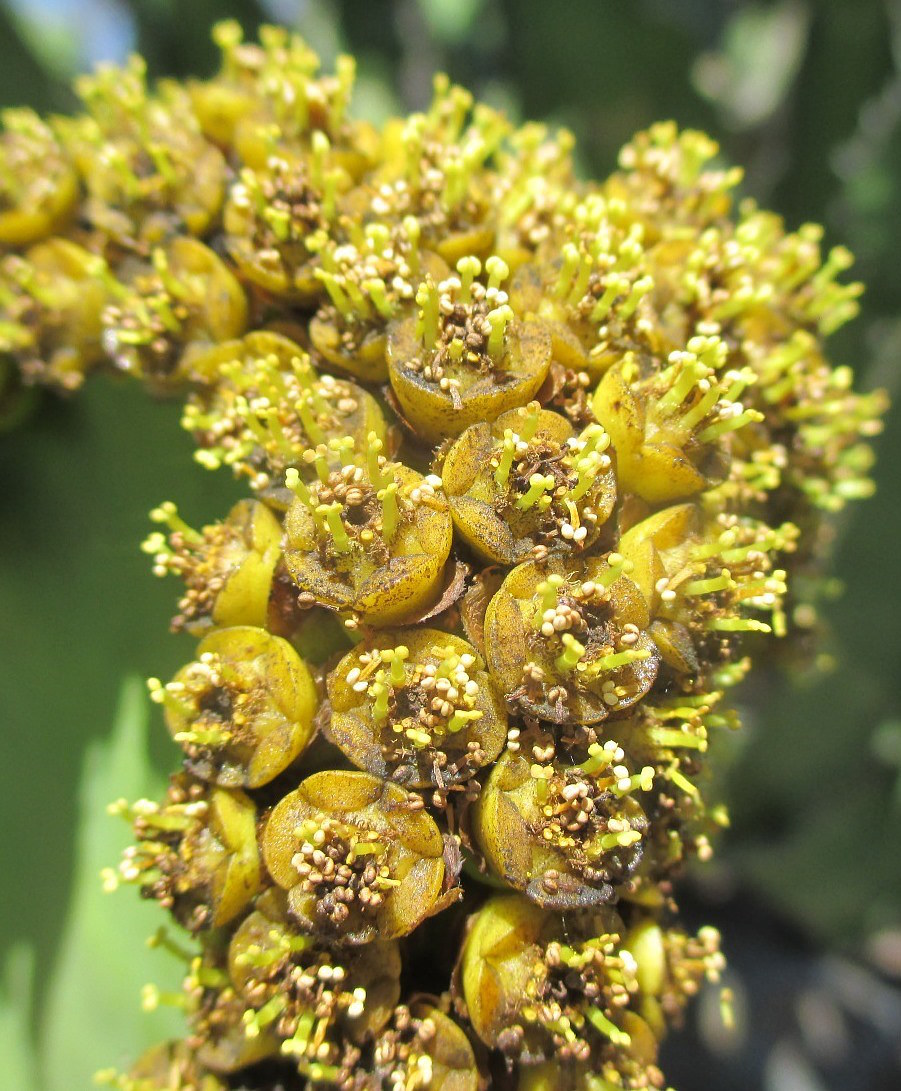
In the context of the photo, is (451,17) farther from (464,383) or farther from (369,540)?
(369,540)

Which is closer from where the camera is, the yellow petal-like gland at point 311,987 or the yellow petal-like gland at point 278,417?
the yellow petal-like gland at point 311,987

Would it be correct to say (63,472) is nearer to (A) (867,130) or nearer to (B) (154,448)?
(B) (154,448)

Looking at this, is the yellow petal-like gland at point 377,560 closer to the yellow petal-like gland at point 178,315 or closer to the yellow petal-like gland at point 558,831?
the yellow petal-like gland at point 558,831

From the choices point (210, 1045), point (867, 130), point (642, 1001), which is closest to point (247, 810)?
point (210, 1045)

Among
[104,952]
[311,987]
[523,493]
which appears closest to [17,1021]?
[104,952]

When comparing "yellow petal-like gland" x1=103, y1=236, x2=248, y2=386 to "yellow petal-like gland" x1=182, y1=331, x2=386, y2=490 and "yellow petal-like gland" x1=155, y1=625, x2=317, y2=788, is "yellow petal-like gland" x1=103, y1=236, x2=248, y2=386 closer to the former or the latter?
"yellow petal-like gland" x1=182, y1=331, x2=386, y2=490

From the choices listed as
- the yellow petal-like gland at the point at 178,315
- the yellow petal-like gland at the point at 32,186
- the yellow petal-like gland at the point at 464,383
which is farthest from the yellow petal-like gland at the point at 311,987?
the yellow petal-like gland at the point at 32,186

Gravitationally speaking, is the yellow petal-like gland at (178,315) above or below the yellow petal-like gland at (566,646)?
above
